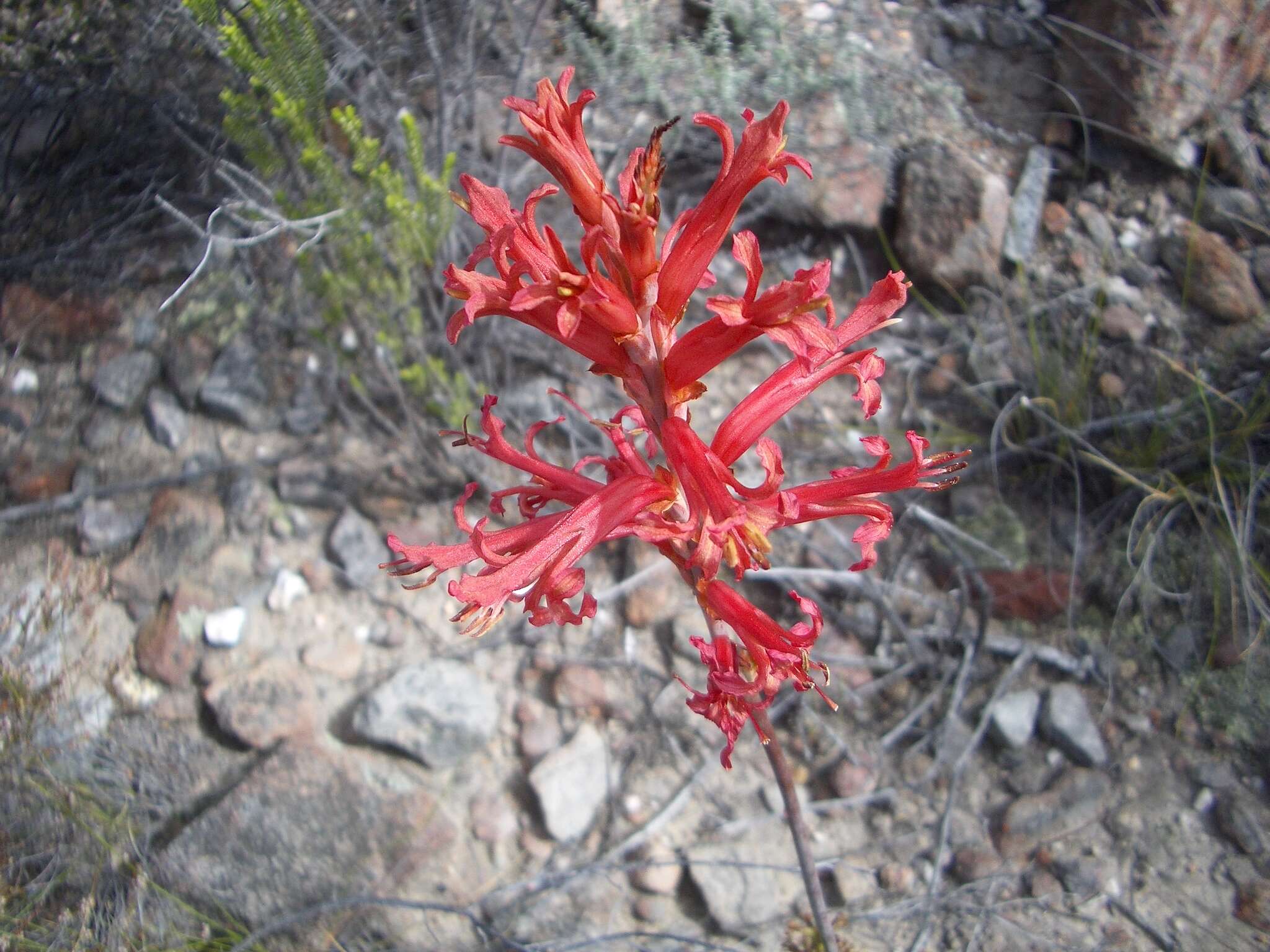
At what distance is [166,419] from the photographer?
3.34m

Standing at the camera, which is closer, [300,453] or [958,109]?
[300,453]

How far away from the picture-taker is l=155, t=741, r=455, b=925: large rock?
2555 millimetres

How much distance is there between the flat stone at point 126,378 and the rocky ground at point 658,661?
0.6 inches

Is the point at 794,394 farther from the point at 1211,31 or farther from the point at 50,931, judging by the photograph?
the point at 1211,31

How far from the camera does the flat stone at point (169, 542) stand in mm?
3107

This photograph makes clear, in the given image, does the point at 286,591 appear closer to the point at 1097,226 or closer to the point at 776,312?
the point at 776,312

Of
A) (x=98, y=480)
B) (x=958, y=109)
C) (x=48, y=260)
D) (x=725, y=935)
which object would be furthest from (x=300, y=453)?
(x=958, y=109)

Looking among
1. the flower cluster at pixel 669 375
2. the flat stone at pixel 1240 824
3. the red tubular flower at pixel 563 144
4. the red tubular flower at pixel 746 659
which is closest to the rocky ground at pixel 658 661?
the flat stone at pixel 1240 824

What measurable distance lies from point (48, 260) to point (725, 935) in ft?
11.6

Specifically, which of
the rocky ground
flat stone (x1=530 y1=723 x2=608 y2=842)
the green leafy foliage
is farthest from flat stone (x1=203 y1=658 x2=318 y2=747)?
the green leafy foliage

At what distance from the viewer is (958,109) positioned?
3703 millimetres

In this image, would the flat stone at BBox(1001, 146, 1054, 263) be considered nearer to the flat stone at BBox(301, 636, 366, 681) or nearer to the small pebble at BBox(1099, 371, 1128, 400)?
the small pebble at BBox(1099, 371, 1128, 400)

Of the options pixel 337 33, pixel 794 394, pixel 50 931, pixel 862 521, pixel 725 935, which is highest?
pixel 337 33

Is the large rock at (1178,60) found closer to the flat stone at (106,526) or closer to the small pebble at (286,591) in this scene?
the small pebble at (286,591)
